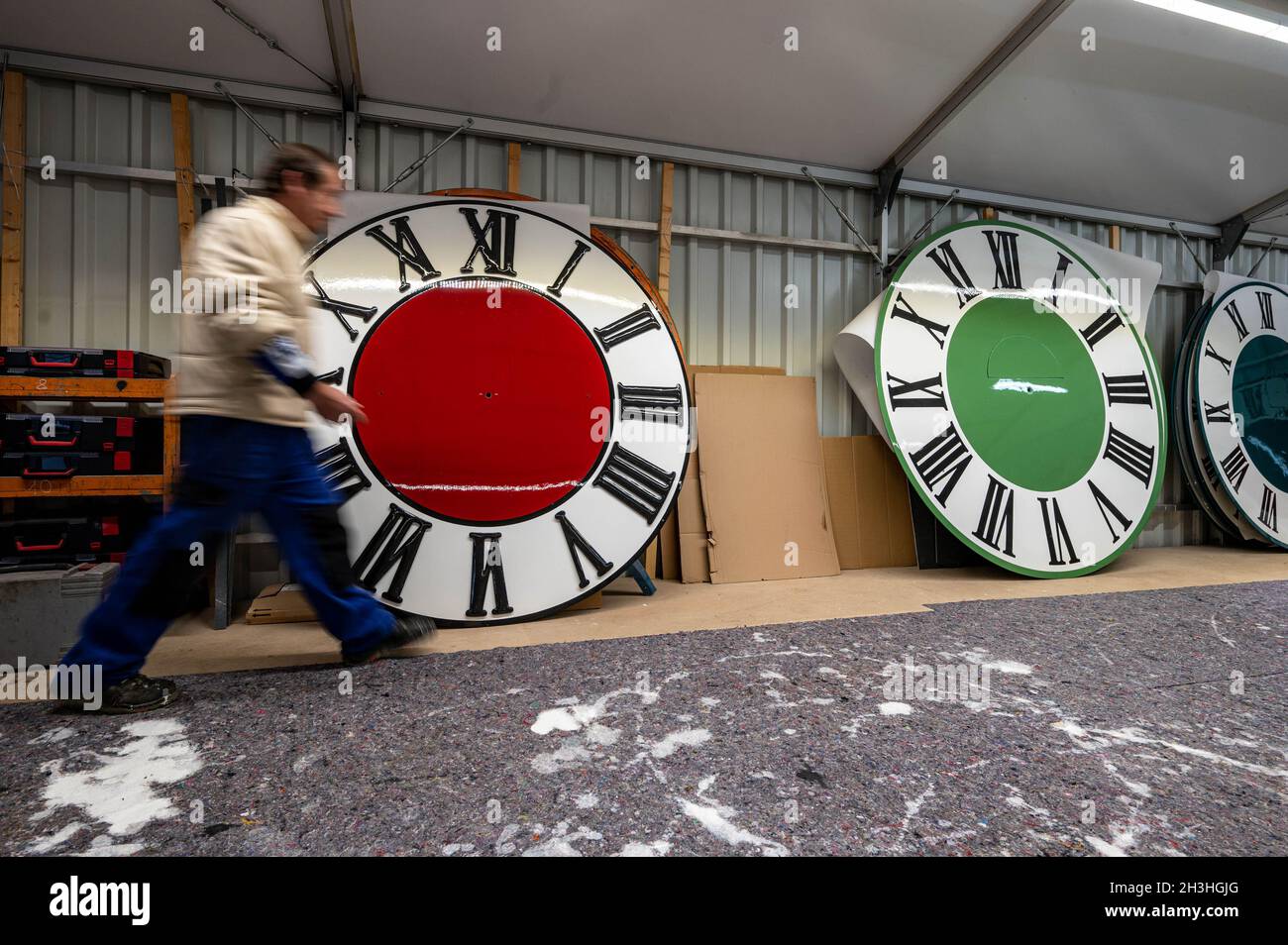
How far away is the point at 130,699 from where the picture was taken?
1.16 metres

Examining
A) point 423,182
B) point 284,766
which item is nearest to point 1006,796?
point 284,766

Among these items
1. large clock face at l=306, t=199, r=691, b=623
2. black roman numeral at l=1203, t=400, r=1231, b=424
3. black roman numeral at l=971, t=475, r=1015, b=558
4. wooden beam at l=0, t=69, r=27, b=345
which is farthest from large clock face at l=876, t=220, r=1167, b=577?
wooden beam at l=0, t=69, r=27, b=345

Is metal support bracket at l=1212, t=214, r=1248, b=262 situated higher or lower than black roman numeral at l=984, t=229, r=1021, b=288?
higher

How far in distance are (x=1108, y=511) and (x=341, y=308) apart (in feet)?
11.4

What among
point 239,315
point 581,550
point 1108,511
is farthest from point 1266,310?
point 239,315

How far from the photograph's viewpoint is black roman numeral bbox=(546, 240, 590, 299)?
2137 mm

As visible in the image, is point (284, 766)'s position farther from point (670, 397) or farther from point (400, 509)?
point (670, 397)

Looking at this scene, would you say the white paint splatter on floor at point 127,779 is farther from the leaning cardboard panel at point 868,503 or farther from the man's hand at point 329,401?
the leaning cardboard panel at point 868,503

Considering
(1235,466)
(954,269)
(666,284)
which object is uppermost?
(954,269)

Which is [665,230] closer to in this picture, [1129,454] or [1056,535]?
[1056,535]

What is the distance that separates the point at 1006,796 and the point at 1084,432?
2592 millimetres

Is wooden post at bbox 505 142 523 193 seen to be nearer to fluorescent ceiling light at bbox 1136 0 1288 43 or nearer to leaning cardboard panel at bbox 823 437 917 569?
leaning cardboard panel at bbox 823 437 917 569

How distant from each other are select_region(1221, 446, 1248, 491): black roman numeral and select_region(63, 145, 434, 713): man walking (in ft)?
15.2

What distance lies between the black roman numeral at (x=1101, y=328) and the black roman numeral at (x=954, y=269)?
0.68 meters
